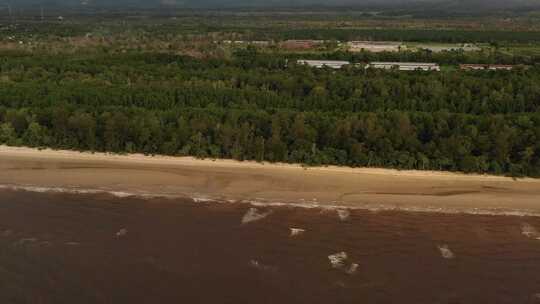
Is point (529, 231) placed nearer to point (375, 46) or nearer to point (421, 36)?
point (375, 46)

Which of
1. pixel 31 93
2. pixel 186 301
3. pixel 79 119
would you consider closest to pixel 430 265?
pixel 186 301

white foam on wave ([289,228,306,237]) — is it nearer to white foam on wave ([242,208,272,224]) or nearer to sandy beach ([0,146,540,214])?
white foam on wave ([242,208,272,224])

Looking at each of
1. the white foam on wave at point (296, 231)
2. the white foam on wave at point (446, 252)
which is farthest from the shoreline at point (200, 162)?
the white foam on wave at point (446, 252)

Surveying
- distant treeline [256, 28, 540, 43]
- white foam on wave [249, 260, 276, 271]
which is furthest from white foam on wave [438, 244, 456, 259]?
distant treeline [256, 28, 540, 43]

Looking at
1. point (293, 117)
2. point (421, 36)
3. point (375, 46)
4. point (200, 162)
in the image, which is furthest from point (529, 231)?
point (421, 36)

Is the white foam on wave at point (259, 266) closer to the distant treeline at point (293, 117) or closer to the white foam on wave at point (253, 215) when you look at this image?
the white foam on wave at point (253, 215)

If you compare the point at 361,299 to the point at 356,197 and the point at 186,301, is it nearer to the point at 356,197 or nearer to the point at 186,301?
the point at 186,301
